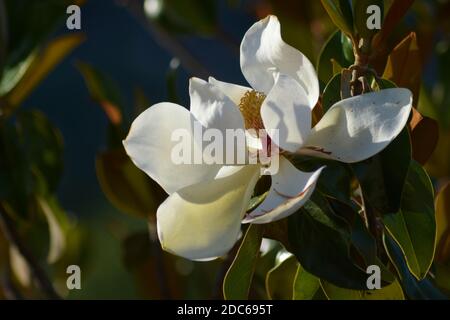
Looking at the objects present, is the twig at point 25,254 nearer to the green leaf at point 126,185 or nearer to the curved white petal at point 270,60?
the green leaf at point 126,185

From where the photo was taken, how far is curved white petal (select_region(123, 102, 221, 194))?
81 centimetres

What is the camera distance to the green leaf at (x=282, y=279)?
102cm

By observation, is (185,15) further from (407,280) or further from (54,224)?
(407,280)

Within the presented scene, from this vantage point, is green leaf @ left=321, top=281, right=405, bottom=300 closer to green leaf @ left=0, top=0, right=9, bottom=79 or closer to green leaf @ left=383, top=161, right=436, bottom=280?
green leaf @ left=383, top=161, right=436, bottom=280

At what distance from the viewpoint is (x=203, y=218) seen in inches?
31.2

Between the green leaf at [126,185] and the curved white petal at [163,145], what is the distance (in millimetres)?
485

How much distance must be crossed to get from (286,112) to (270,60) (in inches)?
3.8

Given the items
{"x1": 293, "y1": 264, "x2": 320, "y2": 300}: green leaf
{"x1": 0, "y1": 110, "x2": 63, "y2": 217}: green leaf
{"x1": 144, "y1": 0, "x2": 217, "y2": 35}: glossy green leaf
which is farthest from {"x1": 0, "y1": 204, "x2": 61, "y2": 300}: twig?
{"x1": 144, "y1": 0, "x2": 217, "y2": 35}: glossy green leaf


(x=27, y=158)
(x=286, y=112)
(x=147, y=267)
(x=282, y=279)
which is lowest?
(x=147, y=267)

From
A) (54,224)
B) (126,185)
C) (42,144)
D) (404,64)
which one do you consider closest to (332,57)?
(404,64)

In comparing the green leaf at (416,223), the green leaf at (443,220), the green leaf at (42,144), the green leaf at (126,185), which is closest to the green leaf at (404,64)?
the green leaf at (416,223)
